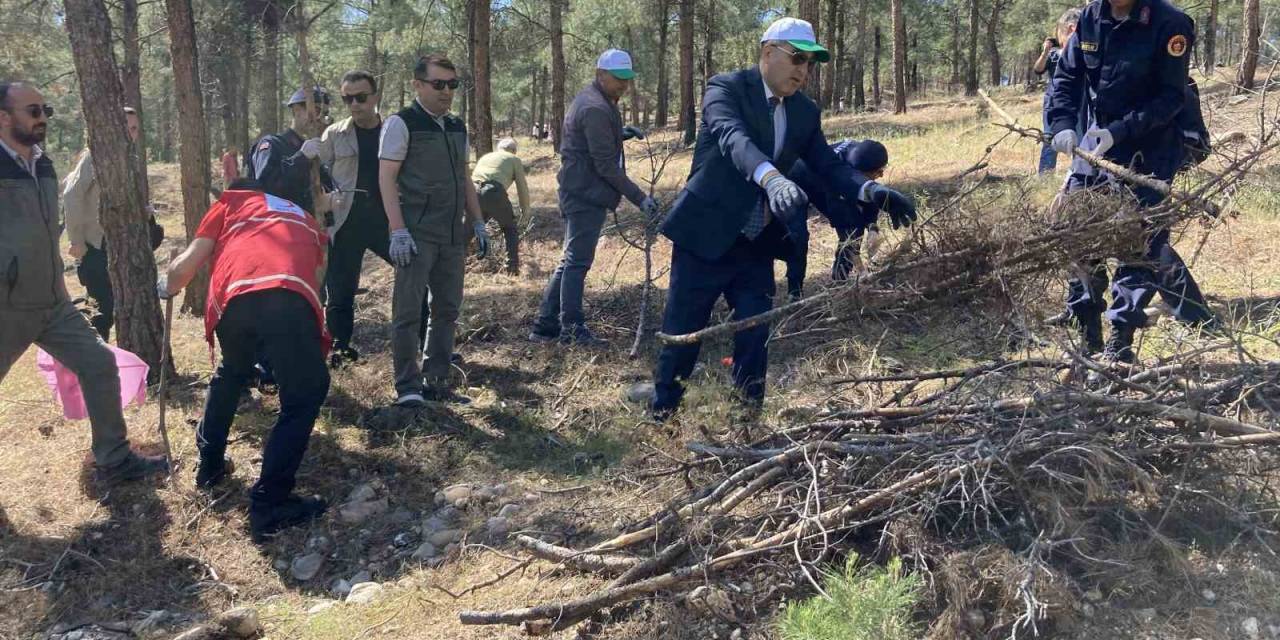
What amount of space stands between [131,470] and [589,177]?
3.05 m

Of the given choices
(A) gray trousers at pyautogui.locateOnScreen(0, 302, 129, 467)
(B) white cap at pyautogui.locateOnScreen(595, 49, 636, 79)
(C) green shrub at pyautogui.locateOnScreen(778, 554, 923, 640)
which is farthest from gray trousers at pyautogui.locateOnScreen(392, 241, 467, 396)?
(C) green shrub at pyautogui.locateOnScreen(778, 554, 923, 640)

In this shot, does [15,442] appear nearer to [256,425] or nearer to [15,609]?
[256,425]

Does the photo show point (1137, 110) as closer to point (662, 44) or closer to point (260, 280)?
point (260, 280)

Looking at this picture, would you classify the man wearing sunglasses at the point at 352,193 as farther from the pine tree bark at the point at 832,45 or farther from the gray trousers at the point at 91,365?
the pine tree bark at the point at 832,45

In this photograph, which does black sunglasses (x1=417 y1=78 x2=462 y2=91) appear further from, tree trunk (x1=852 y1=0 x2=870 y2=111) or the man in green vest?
tree trunk (x1=852 y1=0 x2=870 y2=111)

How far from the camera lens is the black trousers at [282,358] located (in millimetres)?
3549

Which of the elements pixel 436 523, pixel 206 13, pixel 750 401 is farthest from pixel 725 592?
pixel 206 13

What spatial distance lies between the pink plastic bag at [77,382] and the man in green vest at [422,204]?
127 centimetres

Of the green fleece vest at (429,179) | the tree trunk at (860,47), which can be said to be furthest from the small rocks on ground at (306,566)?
the tree trunk at (860,47)

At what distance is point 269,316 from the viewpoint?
3543 millimetres

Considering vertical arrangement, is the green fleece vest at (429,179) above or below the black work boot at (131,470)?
above

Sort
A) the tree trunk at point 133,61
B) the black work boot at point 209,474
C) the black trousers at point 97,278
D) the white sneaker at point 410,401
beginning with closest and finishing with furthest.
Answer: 1. the black work boot at point 209,474
2. the white sneaker at point 410,401
3. the black trousers at point 97,278
4. the tree trunk at point 133,61

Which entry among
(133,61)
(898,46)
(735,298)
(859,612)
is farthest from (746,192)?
(898,46)

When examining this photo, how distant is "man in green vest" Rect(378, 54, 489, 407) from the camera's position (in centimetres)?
459
